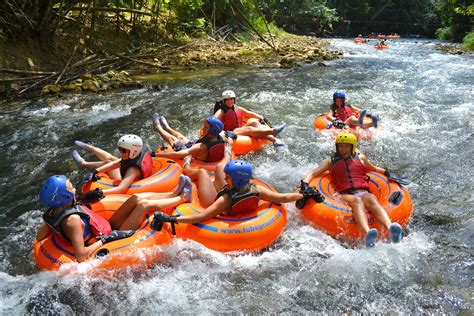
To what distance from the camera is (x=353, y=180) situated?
590 centimetres

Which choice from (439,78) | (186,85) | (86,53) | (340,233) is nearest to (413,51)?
(439,78)

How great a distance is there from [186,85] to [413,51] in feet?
54.6

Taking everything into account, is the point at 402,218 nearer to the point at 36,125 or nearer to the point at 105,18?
the point at 36,125

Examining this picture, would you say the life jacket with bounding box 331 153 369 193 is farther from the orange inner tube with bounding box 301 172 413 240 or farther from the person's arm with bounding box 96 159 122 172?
the person's arm with bounding box 96 159 122 172

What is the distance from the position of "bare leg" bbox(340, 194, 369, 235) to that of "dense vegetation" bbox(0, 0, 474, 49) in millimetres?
6659

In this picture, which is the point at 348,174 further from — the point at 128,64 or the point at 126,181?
the point at 128,64

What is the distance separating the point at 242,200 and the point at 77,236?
188 centimetres

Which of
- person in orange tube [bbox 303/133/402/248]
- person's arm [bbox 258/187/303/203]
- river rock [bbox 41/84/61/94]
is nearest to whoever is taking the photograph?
person in orange tube [bbox 303/133/402/248]

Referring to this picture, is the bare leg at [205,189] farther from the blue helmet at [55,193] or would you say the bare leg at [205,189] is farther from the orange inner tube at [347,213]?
the blue helmet at [55,193]

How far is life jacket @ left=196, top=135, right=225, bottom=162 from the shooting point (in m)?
6.86

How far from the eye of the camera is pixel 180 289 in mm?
4559

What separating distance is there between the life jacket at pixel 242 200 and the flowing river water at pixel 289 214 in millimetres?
549

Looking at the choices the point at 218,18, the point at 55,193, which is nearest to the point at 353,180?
the point at 55,193

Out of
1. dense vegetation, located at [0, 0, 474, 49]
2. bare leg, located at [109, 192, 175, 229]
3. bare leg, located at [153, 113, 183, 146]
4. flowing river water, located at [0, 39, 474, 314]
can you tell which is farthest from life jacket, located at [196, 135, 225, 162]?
dense vegetation, located at [0, 0, 474, 49]
